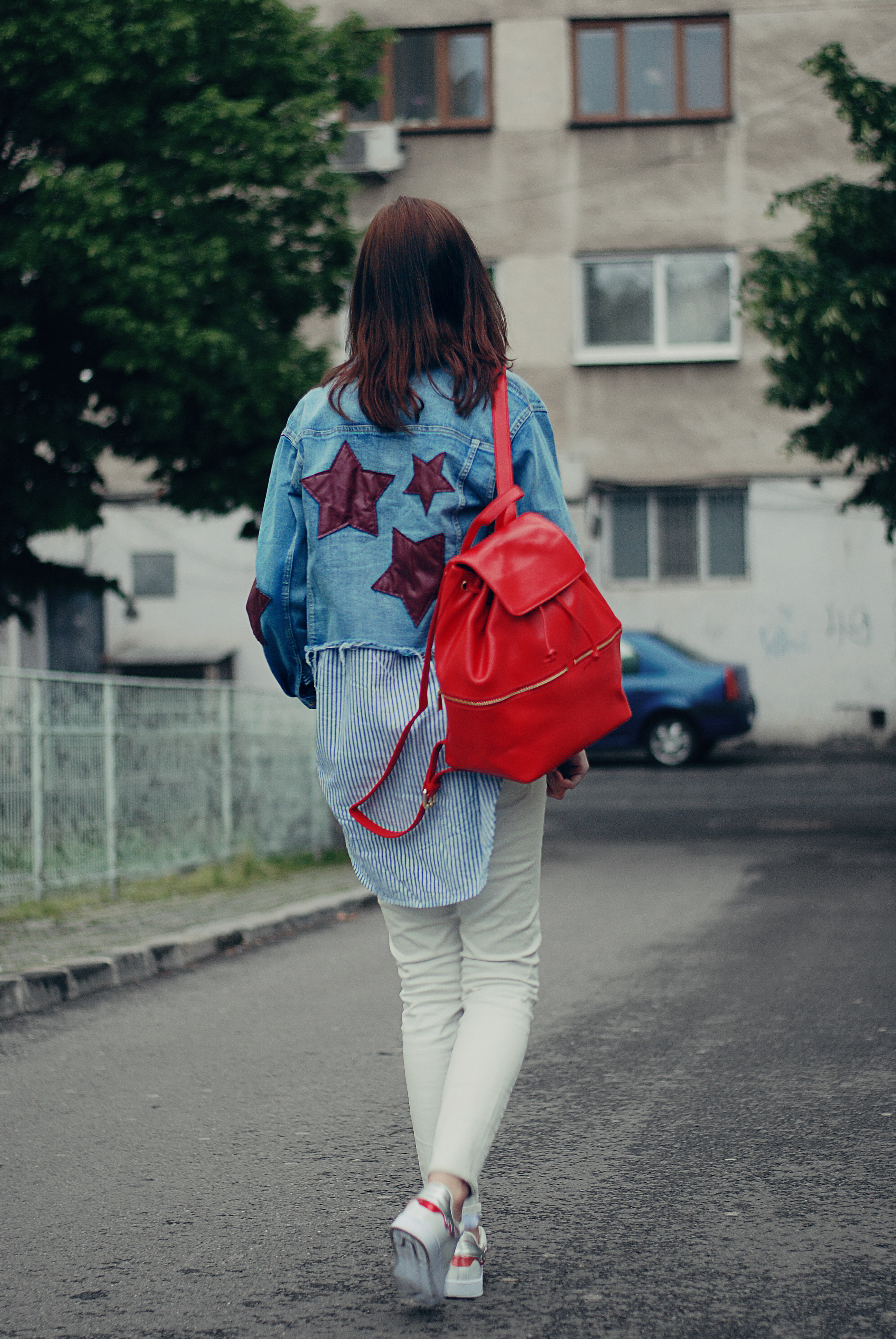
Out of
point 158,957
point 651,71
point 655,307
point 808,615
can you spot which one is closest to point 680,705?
point 808,615

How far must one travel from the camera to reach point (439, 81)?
22.7 metres

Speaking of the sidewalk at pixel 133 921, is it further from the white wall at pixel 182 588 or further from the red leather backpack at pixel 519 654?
the white wall at pixel 182 588

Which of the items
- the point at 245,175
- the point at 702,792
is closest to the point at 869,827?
the point at 702,792

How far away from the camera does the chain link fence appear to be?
8281 millimetres

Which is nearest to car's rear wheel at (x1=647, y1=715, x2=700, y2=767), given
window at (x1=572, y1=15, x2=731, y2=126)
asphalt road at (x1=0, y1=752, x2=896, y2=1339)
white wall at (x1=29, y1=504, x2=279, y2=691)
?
A: white wall at (x1=29, y1=504, x2=279, y2=691)

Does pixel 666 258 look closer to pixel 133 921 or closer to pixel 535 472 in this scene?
pixel 133 921

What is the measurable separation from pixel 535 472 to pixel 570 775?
0.56m

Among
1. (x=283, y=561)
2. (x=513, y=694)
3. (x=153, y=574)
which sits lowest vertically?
(x=513, y=694)

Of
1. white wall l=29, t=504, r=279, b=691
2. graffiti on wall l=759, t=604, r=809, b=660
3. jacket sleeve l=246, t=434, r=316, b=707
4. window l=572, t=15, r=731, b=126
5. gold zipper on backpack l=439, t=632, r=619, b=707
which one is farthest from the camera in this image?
white wall l=29, t=504, r=279, b=691

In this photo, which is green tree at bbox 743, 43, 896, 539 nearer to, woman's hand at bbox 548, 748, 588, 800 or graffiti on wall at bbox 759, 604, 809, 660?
woman's hand at bbox 548, 748, 588, 800

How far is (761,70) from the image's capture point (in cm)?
2203

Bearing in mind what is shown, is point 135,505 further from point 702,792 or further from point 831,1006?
point 831,1006

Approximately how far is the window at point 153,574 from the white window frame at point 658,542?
6.41 m

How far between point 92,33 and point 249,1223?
7.99 meters
